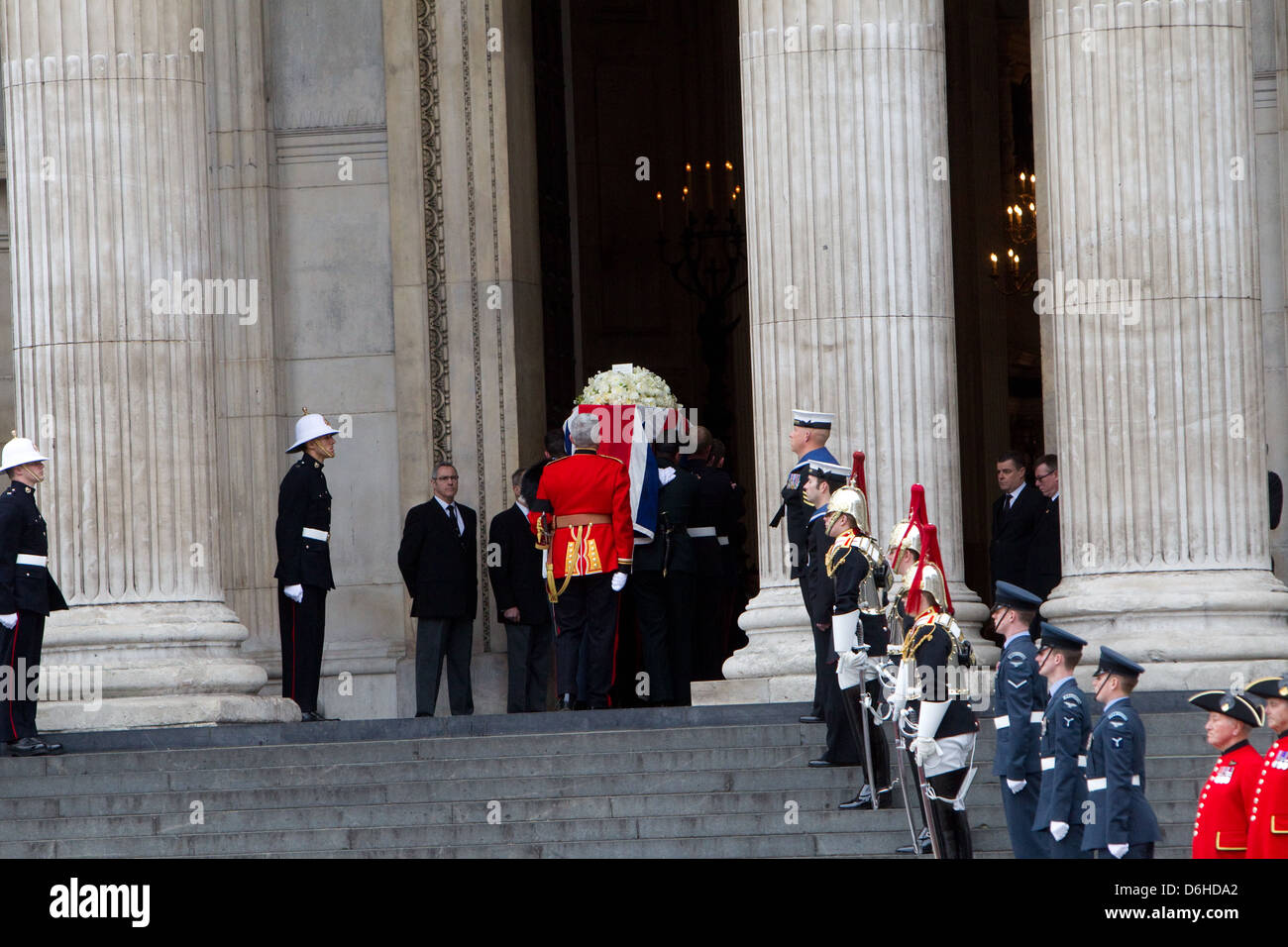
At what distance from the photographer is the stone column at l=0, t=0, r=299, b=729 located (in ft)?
58.7

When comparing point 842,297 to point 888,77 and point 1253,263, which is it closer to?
point 888,77

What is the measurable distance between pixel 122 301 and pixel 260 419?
4447mm

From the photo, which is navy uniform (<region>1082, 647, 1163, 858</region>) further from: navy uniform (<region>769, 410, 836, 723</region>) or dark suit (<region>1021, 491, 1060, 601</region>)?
dark suit (<region>1021, 491, 1060, 601</region>)

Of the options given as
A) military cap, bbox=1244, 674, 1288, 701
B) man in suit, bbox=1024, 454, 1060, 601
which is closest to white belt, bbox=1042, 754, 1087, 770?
military cap, bbox=1244, 674, 1288, 701

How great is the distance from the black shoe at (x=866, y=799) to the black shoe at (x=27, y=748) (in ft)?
18.4

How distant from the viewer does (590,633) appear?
61.5 feet

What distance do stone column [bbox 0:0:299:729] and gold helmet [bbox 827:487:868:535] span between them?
5154mm

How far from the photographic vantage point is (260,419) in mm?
22375

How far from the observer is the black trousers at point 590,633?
60.9ft

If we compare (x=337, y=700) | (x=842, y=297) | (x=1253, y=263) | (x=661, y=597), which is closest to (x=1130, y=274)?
(x=1253, y=263)

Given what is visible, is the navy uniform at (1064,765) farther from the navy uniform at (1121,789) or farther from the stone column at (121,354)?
the stone column at (121,354)

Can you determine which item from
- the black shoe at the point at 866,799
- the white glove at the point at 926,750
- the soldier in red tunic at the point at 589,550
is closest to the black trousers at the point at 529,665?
the soldier in red tunic at the point at 589,550

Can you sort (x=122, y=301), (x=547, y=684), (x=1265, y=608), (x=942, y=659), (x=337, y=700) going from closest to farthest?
(x=942, y=659) < (x=1265, y=608) < (x=122, y=301) < (x=547, y=684) < (x=337, y=700)

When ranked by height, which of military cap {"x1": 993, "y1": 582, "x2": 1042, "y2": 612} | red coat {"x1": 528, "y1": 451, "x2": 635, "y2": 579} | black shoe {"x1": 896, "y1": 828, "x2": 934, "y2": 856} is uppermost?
red coat {"x1": 528, "y1": 451, "x2": 635, "y2": 579}
